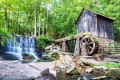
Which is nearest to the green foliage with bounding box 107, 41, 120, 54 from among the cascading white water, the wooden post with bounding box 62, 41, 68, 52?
Answer: the wooden post with bounding box 62, 41, 68, 52

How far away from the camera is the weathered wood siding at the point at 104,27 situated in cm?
2074

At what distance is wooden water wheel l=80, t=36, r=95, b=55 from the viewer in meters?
17.3

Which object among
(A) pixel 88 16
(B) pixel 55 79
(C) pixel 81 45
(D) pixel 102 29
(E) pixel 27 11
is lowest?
(B) pixel 55 79

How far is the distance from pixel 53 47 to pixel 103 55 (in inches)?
320

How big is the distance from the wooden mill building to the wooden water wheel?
8.68 feet

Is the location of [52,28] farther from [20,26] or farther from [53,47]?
[53,47]

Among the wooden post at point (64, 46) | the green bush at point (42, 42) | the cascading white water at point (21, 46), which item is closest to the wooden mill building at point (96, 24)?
the wooden post at point (64, 46)

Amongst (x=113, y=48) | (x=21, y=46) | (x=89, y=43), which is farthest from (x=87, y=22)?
(x=21, y=46)

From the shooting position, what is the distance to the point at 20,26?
33312 millimetres

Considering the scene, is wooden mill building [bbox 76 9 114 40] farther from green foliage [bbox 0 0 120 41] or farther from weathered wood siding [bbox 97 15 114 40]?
green foliage [bbox 0 0 120 41]

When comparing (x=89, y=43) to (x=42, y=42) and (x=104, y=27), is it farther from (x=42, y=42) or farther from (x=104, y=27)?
(x=42, y=42)

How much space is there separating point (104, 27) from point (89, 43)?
4.70 metres

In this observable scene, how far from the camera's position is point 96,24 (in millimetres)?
20406

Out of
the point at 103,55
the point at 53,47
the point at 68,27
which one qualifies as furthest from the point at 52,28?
the point at 103,55
